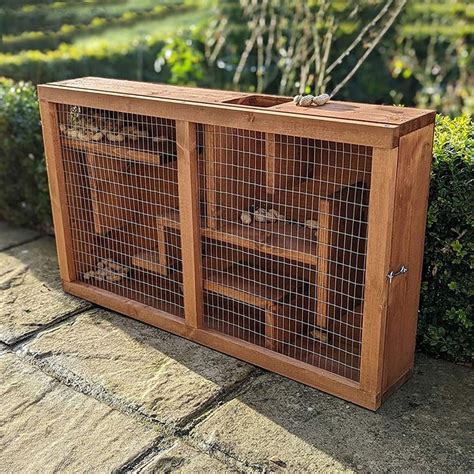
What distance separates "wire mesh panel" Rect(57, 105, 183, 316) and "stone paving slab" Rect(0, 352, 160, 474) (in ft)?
2.35

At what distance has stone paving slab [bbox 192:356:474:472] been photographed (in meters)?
2.39

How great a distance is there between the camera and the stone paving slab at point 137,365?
2.76m

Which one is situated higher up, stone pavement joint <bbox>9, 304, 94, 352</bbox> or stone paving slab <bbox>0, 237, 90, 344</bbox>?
stone paving slab <bbox>0, 237, 90, 344</bbox>

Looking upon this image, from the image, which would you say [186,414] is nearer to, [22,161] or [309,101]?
[309,101]

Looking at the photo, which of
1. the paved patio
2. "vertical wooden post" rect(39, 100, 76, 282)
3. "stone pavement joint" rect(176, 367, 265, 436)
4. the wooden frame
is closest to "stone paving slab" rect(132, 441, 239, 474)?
the paved patio

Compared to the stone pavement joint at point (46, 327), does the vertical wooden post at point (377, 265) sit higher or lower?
higher

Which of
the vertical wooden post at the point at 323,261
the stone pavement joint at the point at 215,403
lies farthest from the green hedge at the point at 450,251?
the stone pavement joint at the point at 215,403

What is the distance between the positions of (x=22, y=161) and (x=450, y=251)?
2870 millimetres

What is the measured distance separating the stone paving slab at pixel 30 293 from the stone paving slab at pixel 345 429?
1.16 metres

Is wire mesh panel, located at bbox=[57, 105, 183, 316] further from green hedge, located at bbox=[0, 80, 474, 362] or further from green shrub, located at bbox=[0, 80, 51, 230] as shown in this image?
green hedge, located at bbox=[0, 80, 474, 362]

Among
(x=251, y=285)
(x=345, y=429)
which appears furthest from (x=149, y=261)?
(x=345, y=429)

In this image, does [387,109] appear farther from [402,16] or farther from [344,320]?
[402,16]

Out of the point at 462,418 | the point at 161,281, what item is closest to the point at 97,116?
the point at 161,281

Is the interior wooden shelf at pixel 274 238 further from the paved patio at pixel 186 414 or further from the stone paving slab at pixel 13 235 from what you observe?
the stone paving slab at pixel 13 235
